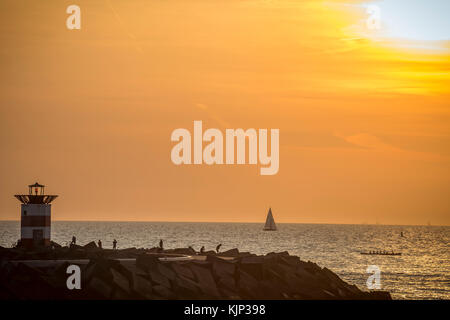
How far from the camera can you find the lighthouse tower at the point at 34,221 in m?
60.0

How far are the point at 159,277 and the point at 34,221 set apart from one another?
15816mm

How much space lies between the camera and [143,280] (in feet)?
156

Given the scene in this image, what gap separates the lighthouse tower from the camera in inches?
2363

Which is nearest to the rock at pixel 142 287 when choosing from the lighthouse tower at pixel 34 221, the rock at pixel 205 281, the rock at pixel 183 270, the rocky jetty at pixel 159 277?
the rocky jetty at pixel 159 277

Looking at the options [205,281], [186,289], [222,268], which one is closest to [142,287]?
[186,289]

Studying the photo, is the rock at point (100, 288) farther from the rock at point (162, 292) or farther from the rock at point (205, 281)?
the rock at point (205, 281)

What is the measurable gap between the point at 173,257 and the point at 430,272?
229ft

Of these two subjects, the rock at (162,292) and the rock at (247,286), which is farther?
the rock at (247,286)

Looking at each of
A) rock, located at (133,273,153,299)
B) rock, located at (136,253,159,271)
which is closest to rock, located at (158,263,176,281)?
rock, located at (136,253,159,271)

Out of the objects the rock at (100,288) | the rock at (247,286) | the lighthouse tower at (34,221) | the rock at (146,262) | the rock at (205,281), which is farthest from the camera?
the lighthouse tower at (34,221)

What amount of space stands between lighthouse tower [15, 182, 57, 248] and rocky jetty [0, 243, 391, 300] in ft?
10.3

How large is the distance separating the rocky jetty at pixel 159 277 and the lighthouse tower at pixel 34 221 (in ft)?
10.3
